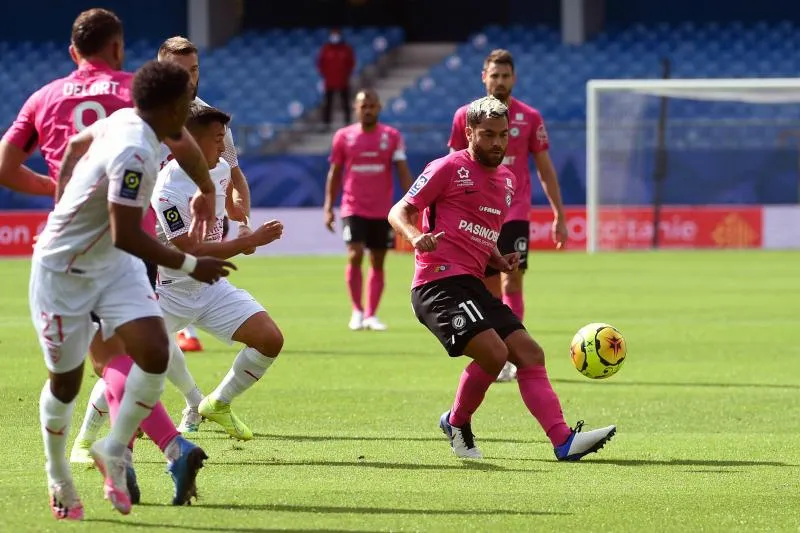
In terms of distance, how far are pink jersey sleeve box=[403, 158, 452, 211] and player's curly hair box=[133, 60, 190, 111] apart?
2283 millimetres

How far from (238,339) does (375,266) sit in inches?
284

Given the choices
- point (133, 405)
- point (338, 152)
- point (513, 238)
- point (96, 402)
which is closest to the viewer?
point (133, 405)

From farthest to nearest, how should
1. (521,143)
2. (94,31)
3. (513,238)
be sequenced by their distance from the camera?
1. (521,143)
2. (513,238)
3. (94,31)

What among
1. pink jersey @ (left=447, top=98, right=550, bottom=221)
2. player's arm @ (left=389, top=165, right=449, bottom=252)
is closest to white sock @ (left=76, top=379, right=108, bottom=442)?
player's arm @ (left=389, top=165, right=449, bottom=252)

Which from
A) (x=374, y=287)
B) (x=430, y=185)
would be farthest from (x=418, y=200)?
(x=374, y=287)

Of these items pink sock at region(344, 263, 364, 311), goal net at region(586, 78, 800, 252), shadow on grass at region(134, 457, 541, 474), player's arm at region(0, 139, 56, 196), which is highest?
player's arm at region(0, 139, 56, 196)

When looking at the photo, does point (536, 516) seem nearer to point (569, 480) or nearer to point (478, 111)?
point (569, 480)

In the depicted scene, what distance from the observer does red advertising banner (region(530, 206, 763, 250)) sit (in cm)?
2847

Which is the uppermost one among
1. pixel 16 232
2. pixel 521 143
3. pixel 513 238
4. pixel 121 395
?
pixel 521 143

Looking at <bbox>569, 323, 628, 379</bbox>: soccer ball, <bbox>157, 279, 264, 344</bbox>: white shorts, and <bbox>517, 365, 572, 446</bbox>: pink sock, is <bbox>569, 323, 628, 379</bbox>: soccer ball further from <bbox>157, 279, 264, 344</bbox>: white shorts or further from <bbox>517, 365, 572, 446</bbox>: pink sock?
<bbox>157, 279, 264, 344</bbox>: white shorts

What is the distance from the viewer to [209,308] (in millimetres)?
8031

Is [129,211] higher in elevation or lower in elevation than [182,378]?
higher

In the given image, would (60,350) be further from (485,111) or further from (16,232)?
(16,232)

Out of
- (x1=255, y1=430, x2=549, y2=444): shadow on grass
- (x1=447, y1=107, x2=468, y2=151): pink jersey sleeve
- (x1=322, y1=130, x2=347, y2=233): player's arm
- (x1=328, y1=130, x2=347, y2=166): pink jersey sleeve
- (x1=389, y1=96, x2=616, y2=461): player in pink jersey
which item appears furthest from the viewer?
(x1=328, y1=130, x2=347, y2=166): pink jersey sleeve
